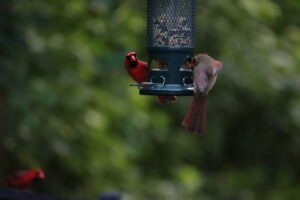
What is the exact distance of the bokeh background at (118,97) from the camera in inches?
317

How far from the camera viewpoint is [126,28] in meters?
8.73

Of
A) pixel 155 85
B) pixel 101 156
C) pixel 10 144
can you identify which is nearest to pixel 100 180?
pixel 101 156

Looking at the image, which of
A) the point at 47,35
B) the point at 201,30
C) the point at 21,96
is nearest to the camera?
the point at 21,96

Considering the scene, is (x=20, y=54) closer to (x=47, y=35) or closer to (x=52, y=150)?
(x=47, y=35)

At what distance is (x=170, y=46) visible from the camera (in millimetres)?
5621

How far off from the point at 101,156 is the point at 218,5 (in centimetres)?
158

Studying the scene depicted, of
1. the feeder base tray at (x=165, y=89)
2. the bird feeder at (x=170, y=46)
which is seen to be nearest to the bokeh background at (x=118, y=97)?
the bird feeder at (x=170, y=46)

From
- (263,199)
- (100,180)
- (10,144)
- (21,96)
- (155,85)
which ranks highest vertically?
(155,85)

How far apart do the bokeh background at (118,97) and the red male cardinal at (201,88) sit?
2.56 meters

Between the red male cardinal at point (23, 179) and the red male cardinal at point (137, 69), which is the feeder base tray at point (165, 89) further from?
the red male cardinal at point (23, 179)

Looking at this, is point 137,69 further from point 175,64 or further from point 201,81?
point 201,81

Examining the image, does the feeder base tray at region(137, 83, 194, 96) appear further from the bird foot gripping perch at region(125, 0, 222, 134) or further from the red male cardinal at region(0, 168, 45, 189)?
the red male cardinal at region(0, 168, 45, 189)

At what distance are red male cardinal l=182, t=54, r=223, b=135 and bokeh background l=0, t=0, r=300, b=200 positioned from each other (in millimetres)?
2561

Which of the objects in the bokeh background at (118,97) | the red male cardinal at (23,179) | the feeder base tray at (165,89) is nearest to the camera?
the feeder base tray at (165,89)
